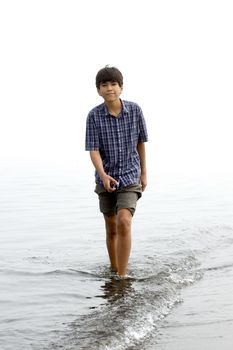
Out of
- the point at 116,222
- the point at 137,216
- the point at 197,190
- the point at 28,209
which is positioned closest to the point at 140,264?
the point at 116,222

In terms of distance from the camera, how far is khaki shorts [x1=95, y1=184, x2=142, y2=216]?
6.05m

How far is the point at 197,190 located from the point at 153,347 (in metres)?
11.8

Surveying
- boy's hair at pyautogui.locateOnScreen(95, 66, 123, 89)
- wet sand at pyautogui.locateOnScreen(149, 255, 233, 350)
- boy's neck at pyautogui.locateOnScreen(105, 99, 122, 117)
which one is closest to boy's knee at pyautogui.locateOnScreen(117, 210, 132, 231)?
wet sand at pyautogui.locateOnScreen(149, 255, 233, 350)

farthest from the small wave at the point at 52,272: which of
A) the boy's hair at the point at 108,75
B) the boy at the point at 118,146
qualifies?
the boy's hair at the point at 108,75

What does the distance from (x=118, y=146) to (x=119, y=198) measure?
439mm

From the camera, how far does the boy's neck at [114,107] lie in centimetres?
598

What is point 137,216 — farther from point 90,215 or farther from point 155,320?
point 155,320

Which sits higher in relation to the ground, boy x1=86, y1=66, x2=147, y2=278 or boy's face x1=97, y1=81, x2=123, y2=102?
boy's face x1=97, y1=81, x2=123, y2=102

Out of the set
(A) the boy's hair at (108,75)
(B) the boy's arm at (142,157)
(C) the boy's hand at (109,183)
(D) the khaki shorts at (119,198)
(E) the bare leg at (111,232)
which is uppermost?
(A) the boy's hair at (108,75)

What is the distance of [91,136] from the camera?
602 cm

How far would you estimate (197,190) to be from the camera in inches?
630

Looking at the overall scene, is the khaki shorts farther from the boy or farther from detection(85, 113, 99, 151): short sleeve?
detection(85, 113, 99, 151): short sleeve

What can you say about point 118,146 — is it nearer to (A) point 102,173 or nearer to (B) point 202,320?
(A) point 102,173

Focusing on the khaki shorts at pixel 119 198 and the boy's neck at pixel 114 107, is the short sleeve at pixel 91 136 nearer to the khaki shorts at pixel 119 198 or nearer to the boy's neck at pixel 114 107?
the boy's neck at pixel 114 107
